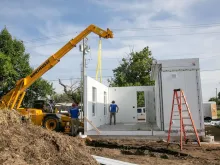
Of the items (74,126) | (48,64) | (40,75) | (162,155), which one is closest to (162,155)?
(162,155)

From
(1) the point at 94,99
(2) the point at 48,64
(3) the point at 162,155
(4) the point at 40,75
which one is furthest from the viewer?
(1) the point at 94,99

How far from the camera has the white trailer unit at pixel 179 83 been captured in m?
10.9

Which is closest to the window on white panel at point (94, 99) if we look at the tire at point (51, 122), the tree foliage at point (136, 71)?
the tire at point (51, 122)

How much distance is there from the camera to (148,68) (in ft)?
95.8

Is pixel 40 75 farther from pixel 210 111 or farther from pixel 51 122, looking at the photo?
pixel 210 111

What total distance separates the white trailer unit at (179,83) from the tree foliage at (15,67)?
40.1 ft

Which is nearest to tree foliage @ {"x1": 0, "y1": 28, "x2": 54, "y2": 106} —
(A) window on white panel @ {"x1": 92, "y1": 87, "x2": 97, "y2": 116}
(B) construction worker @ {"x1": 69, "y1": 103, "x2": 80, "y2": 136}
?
(A) window on white panel @ {"x1": 92, "y1": 87, "x2": 97, "y2": 116}

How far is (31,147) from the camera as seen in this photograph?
15.4 ft

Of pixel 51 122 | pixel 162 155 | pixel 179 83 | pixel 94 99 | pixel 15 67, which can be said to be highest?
pixel 15 67

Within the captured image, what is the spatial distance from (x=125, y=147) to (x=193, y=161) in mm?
2648

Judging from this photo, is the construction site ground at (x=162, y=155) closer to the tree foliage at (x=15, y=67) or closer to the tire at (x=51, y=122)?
the tire at (x=51, y=122)

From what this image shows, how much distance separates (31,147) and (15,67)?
1694 centimetres

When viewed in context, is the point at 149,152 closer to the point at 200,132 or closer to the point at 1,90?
the point at 200,132

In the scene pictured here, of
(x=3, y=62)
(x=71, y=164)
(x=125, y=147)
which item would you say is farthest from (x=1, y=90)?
(x=71, y=164)
